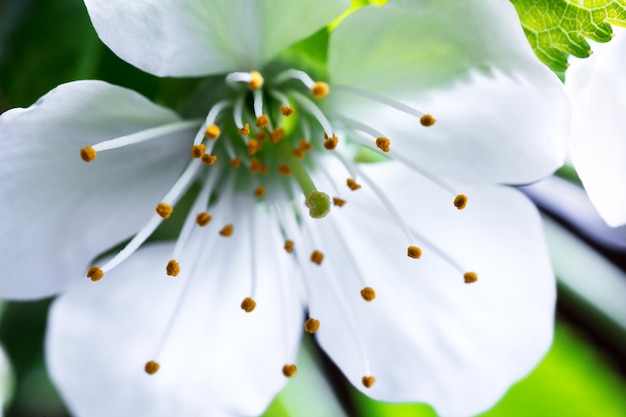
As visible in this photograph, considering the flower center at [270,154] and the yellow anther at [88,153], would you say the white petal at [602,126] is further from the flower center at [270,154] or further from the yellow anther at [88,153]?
the yellow anther at [88,153]

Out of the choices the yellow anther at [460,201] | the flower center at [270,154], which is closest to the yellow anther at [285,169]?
the flower center at [270,154]

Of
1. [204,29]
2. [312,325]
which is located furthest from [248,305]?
[204,29]

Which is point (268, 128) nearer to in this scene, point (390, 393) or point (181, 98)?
point (181, 98)

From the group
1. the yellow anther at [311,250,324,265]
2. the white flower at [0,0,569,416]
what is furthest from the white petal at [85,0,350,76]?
the yellow anther at [311,250,324,265]

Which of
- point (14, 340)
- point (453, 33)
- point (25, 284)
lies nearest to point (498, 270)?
point (453, 33)

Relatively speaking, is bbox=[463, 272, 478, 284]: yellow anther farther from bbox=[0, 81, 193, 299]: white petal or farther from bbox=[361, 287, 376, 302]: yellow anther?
bbox=[0, 81, 193, 299]: white petal

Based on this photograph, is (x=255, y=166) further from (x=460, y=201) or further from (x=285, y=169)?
(x=460, y=201)
